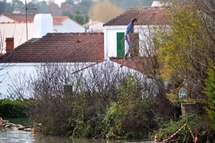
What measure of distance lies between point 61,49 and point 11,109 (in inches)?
372

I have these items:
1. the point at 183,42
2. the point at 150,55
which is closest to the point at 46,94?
the point at 150,55

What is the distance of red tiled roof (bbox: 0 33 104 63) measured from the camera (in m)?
51.0

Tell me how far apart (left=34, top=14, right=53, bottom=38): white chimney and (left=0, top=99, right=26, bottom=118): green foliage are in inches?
480

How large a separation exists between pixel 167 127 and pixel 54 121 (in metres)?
5.40

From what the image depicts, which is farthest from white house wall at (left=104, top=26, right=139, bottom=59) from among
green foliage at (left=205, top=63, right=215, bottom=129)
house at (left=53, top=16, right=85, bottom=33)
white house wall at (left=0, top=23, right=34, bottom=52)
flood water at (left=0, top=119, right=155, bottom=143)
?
house at (left=53, top=16, right=85, bottom=33)

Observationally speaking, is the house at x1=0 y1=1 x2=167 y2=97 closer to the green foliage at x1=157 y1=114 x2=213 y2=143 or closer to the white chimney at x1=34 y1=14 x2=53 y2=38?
the white chimney at x1=34 y1=14 x2=53 y2=38

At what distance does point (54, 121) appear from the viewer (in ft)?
108

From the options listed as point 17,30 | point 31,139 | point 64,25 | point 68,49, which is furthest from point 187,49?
point 64,25

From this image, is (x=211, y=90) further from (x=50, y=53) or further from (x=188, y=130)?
(x=50, y=53)

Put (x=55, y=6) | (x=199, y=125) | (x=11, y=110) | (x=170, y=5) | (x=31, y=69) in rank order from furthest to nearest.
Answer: (x=55, y=6), (x=31, y=69), (x=11, y=110), (x=170, y=5), (x=199, y=125)

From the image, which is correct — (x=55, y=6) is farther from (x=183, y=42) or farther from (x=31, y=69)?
(x=183, y=42)

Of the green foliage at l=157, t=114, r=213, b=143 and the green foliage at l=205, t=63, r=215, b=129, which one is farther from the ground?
the green foliage at l=205, t=63, r=215, b=129

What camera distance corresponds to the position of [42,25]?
56.3 m

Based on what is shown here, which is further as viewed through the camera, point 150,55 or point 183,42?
point 150,55
